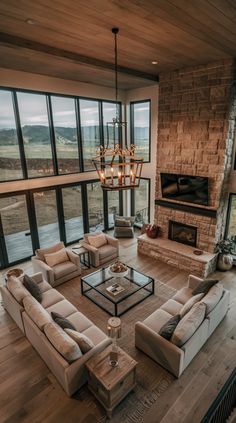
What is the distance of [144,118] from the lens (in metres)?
8.45

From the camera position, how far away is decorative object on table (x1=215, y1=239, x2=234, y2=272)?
642 cm

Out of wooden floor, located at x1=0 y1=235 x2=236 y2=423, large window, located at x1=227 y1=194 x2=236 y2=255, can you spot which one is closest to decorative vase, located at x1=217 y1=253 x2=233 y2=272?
large window, located at x1=227 y1=194 x2=236 y2=255

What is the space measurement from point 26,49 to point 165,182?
179 inches

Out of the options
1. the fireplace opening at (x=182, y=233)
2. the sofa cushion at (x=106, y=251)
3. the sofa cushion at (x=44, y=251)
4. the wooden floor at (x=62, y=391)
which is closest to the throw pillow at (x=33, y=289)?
the wooden floor at (x=62, y=391)

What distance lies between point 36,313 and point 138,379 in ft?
6.14

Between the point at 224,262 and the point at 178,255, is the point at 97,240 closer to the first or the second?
the point at 178,255

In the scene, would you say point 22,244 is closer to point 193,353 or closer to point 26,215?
point 26,215

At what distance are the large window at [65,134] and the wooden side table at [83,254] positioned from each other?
97.7 inches

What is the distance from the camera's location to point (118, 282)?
5.61 meters

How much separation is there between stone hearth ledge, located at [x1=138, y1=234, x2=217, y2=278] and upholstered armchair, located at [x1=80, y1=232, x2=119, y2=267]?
3.04 ft

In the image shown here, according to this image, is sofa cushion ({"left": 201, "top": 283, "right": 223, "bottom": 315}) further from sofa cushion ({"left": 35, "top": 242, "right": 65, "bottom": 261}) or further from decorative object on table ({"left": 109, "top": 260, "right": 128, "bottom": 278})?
sofa cushion ({"left": 35, "top": 242, "right": 65, "bottom": 261})

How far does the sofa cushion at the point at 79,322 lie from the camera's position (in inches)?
164

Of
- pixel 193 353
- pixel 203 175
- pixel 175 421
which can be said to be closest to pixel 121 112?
pixel 203 175

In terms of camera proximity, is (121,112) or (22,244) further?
(121,112)
